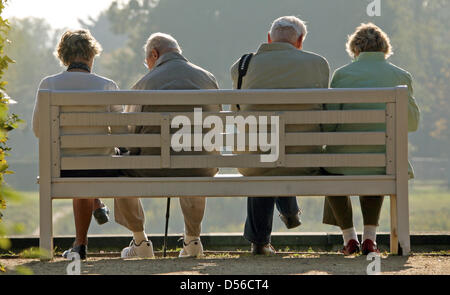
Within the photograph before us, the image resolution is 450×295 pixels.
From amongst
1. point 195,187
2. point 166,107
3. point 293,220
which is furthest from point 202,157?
point 293,220

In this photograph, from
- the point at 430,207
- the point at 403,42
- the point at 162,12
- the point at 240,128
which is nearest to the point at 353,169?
the point at 240,128

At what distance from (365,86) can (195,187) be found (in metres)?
1.34

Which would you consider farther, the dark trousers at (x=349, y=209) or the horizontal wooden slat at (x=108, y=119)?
the dark trousers at (x=349, y=209)

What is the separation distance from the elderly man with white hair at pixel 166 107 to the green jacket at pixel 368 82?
0.79 meters

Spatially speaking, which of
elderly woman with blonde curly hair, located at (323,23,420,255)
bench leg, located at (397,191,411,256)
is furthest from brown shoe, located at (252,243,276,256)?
bench leg, located at (397,191,411,256)

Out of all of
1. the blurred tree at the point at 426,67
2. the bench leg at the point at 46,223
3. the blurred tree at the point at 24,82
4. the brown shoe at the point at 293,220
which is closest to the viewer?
the bench leg at the point at 46,223

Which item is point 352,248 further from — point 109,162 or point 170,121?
point 109,162

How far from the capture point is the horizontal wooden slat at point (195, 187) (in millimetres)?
5641

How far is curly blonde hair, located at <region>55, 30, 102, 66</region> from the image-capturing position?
6.17m

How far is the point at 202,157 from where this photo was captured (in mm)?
5680

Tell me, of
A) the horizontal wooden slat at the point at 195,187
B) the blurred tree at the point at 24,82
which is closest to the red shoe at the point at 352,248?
the horizontal wooden slat at the point at 195,187

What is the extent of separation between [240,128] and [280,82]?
0.51 metres

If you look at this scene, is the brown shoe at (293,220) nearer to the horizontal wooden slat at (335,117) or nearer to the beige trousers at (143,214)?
the beige trousers at (143,214)
